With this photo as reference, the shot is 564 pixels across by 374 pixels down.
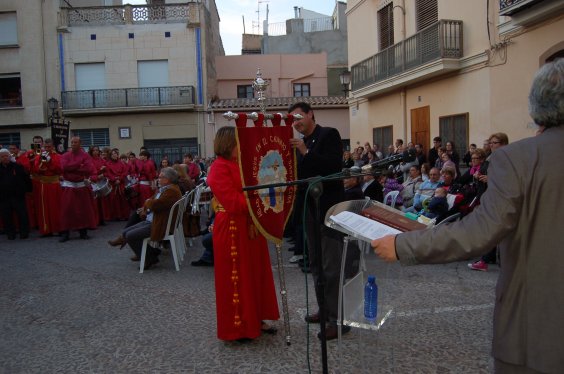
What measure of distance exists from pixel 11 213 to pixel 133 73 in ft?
56.2

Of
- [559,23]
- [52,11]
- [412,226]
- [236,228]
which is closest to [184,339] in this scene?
[236,228]

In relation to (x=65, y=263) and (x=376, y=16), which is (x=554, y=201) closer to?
(x=65, y=263)

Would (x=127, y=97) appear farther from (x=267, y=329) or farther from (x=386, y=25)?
(x=267, y=329)

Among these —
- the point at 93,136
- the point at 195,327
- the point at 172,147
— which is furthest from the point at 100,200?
the point at 93,136

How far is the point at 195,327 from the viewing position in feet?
14.5

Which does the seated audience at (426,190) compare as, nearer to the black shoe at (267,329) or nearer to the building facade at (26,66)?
the black shoe at (267,329)

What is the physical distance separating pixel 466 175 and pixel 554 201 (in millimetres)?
6210

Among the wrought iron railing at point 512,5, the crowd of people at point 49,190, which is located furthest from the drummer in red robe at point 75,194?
the wrought iron railing at point 512,5

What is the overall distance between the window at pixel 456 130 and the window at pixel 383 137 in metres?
3.02

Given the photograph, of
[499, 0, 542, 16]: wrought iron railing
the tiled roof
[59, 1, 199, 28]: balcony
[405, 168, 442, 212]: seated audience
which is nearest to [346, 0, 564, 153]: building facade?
[499, 0, 542, 16]: wrought iron railing

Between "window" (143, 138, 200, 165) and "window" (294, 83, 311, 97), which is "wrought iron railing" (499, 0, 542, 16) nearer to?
"window" (143, 138, 200, 165)

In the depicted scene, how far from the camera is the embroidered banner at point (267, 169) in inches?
139

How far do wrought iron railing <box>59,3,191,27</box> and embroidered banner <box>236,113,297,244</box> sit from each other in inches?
938

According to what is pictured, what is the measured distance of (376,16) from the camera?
59.9 ft
